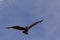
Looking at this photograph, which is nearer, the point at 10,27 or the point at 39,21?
the point at 10,27

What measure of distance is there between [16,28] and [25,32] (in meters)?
2.05

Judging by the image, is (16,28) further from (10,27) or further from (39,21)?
(39,21)

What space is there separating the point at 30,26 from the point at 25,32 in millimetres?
1456

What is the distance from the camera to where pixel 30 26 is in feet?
188

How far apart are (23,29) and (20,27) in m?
0.68

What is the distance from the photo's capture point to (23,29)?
57094 mm

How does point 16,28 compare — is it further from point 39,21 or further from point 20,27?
point 39,21

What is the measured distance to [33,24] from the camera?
2288 inches

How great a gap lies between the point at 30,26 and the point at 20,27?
1900 millimetres

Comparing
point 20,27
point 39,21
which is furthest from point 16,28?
point 39,21

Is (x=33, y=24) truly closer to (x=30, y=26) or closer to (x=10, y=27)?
(x=30, y=26)

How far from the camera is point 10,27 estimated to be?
182ft

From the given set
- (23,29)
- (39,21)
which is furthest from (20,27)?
(39,21)

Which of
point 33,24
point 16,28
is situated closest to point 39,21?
point 33,24
